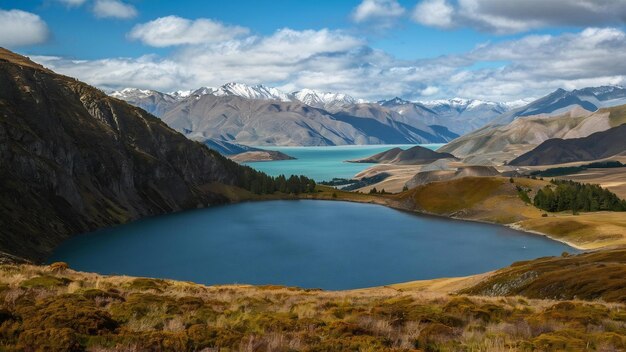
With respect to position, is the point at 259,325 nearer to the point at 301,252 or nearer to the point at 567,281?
the point at 567,281

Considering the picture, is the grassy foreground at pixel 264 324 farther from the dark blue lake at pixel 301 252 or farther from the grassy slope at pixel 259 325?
the dark blue lake at pixel 301 252

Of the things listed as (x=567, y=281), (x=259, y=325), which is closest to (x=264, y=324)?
(x=259, y=325)

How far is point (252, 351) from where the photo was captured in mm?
16016

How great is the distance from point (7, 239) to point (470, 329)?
419 ft

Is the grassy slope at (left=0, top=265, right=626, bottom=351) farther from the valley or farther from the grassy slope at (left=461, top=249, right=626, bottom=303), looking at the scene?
the grassy slope at (left=461, top=249, right=626, bottom=303)

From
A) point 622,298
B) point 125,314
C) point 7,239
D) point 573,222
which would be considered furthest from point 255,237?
point 125,314

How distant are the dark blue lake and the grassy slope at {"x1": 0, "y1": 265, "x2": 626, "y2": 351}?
7932 centimetres

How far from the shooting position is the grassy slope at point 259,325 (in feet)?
54.7

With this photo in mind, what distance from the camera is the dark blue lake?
117 m

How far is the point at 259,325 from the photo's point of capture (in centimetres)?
2133

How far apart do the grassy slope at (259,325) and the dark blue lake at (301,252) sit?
3123 inches

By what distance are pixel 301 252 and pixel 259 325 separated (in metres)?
122

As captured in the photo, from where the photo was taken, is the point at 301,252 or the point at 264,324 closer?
the point at 264,324

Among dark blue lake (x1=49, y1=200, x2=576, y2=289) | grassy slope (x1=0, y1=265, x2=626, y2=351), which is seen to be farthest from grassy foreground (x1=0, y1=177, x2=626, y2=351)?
dark blue lake (x1=49, y1=200, x2=576, y2=289)
